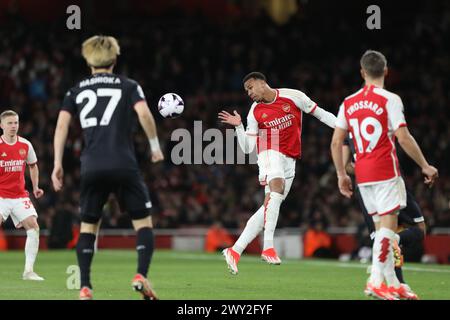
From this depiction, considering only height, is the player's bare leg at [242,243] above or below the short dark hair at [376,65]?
below

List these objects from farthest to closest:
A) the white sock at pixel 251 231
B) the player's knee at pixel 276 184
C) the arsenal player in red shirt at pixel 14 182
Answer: the arsenal player in red shirt at pixel 14 182 < the player's knee at pixel 276 184 < the white sock at pixel 251 231

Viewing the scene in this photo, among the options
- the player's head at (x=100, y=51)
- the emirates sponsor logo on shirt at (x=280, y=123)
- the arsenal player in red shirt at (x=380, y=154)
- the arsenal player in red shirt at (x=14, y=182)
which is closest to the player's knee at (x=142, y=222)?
the player's head at (x=100, y=51)

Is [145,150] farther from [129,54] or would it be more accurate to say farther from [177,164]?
[129,54]

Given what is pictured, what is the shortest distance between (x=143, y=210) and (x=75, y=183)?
20.4 meters

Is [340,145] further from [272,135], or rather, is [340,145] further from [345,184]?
[272,135]

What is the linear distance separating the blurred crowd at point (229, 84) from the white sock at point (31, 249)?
1217 centimetres

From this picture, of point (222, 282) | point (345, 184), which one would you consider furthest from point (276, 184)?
point (345, 184)

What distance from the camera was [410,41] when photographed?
31.3m

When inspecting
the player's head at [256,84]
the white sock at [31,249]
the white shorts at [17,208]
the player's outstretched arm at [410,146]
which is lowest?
the white sock at [31,249]

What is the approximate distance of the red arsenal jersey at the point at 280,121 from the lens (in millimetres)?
13062

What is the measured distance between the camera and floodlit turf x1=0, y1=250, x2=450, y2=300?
10678 mm

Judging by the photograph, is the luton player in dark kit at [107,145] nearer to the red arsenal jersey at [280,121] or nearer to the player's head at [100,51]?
the player's head at [100,51]

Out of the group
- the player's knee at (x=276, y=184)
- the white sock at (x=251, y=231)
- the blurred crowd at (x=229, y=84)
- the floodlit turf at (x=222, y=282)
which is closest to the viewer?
the floodlit turf at (x=222, y=282)

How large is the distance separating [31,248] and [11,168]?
122 cm
